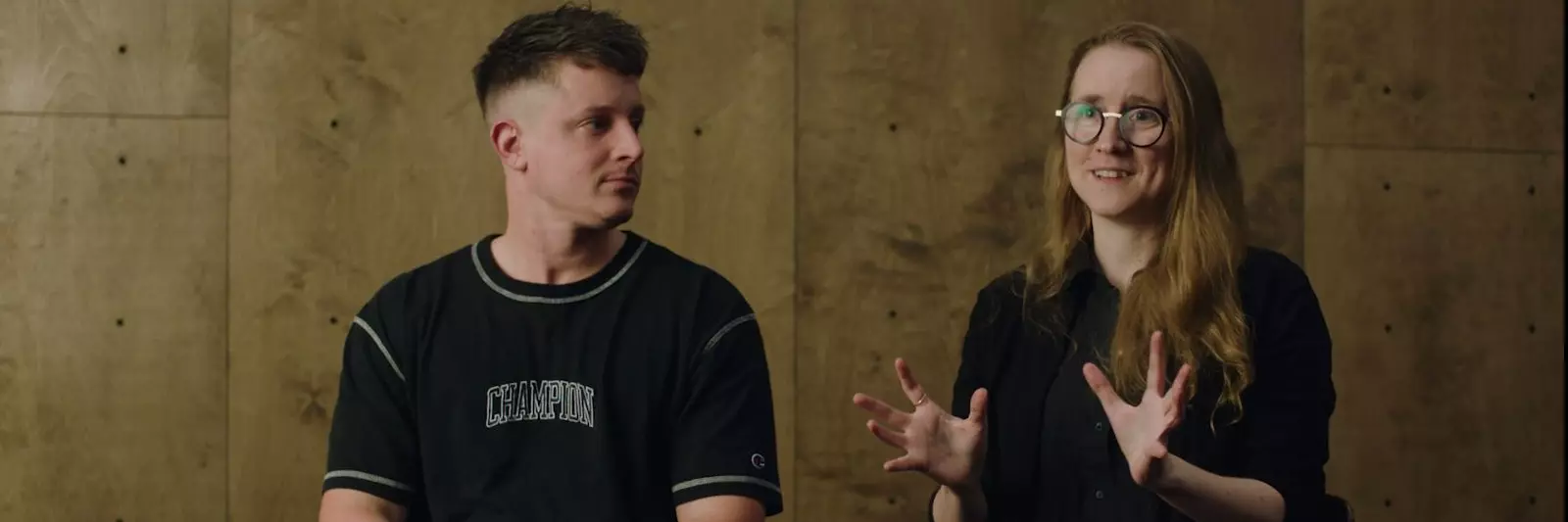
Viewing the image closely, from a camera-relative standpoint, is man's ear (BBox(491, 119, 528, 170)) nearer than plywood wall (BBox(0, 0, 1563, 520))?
Yes

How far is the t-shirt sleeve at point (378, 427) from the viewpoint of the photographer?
2061mm

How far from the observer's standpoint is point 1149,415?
6.23 feet

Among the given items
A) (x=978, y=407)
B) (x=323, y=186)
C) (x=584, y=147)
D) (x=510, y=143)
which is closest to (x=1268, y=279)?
(x=978, y=407)

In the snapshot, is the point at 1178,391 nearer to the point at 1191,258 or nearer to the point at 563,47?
the point at 1191,258

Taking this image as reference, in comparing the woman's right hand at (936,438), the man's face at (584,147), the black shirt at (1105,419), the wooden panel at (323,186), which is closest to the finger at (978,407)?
the woman's right hand at (936,438)

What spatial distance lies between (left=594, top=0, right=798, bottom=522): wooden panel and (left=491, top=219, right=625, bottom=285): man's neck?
0.76 meters

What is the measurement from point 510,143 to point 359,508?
538mm

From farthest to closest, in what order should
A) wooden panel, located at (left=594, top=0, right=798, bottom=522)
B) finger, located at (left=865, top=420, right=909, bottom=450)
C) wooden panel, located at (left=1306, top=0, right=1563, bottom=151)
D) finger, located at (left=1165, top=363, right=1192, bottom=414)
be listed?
wooden panel, located at (left=1306, top=0, right=1563, bottom=151)
wooden panel, located at (left=594, top=0, right=798, bottom=522)
finger, located at (left=865, top=420, right=909, bottom=450)
finger, located at (left=1165, top=363, right=1192, bottom=414)

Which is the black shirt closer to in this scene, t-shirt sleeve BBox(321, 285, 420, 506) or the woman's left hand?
the woman's left hand

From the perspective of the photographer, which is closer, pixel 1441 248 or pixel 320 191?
pixel 320 191

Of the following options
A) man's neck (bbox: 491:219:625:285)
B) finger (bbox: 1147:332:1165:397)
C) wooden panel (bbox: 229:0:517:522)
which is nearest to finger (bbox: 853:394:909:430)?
finger (bbox: 1147:332:1165:397)

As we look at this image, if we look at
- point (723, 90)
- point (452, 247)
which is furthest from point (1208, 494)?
point (452, 247)

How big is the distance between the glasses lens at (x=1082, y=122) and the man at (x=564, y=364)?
525mm

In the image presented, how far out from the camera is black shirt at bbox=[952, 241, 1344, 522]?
206 cm
